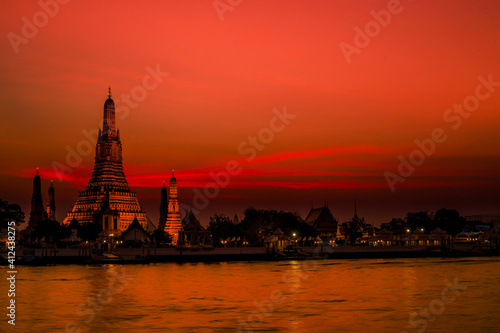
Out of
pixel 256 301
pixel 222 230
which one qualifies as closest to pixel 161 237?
pixel 222 230

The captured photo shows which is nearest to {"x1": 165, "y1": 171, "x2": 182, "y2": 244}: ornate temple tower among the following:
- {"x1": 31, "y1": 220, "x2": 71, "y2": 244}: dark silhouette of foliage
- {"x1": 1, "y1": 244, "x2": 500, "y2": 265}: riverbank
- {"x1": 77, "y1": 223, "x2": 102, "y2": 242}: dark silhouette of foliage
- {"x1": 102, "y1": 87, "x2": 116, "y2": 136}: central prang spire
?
{"x1": 102, "y1": 87, "x2": 116, "y2": 136}: central prang spire

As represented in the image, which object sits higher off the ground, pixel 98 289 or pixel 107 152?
pixel 107 152

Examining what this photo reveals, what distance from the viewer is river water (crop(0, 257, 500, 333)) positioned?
120 feet

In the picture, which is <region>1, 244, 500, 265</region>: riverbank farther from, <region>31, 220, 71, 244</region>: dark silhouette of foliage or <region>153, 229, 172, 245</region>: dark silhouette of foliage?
<region>153, 229, 172, 245</region>: dark silhouette of foliage

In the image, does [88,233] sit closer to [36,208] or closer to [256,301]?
[36,208]

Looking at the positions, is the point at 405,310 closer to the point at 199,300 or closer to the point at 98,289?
the point at 199,300

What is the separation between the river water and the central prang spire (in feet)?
209

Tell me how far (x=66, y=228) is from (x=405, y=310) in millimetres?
82077

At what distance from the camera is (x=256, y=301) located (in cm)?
4741

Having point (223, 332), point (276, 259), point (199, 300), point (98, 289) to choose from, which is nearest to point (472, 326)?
point (223, 332)

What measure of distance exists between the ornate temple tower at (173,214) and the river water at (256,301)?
211 feet

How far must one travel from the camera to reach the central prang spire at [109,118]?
13312cm

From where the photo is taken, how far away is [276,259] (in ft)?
332

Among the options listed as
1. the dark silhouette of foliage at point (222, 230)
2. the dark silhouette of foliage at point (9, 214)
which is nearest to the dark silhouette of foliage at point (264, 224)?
the dark silhouette of foliage at point (222, 230)
